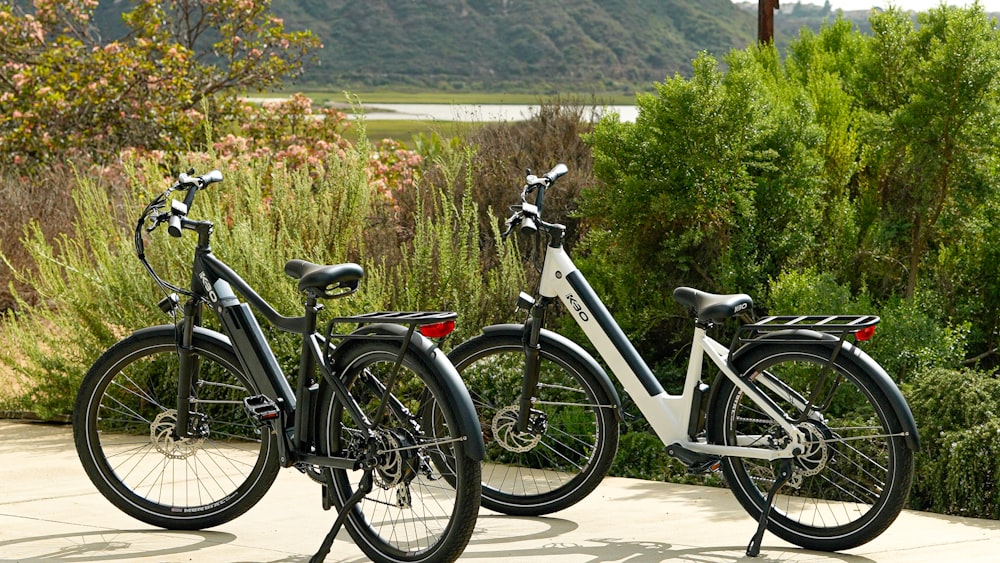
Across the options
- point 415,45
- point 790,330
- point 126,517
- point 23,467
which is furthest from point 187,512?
point 415,45

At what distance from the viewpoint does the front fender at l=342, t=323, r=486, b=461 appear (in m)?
4.48

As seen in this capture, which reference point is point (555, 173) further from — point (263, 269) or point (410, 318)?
point (263, 269)

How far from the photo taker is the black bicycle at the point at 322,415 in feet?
15.2

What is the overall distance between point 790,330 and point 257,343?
1.97 metres

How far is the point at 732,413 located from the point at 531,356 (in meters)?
0.88

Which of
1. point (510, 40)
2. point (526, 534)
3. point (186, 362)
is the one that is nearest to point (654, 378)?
point (526, 534)

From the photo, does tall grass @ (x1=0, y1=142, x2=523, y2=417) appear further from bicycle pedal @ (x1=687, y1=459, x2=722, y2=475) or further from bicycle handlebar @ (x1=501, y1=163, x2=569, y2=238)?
bicycle pedal @ (x1=687, y1=459, x2=722, y2=475)

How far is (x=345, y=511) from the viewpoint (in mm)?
4777

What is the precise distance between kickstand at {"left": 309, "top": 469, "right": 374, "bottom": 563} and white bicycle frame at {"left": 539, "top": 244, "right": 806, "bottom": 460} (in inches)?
43.8

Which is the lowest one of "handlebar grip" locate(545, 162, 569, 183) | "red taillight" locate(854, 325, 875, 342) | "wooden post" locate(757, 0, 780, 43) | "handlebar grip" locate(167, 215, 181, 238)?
"red taillight" locate(854, 325, 875, 342)

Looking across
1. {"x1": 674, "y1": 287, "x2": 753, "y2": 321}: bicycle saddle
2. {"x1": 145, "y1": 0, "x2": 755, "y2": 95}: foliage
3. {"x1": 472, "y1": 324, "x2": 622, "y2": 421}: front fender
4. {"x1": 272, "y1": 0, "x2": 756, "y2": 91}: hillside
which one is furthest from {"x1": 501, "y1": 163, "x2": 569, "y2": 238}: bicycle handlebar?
{"x1": 272, "y1": 0, "x2": 756, "y2": 91}: hillside

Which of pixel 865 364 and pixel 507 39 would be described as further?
pixel 507 39

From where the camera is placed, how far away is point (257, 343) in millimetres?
5094

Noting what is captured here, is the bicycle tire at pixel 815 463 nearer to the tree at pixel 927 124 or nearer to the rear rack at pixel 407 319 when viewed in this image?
the rear rack at pixel 407 319
